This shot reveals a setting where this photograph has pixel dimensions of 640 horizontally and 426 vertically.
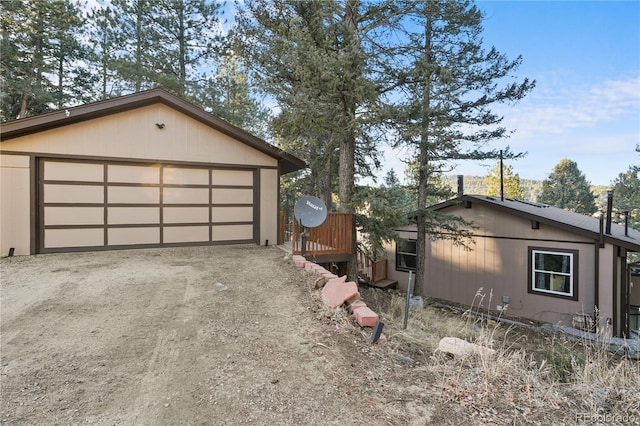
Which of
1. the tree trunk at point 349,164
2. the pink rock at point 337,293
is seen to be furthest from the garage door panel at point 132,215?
the pink rock at point 337,293

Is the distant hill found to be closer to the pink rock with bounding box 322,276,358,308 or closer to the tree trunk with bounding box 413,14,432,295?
the tree trunk with bounding box 413,14,432,295

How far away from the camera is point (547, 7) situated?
7902mm

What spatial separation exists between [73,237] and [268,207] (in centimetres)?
459

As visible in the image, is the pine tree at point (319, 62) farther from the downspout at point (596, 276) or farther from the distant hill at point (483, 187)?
the downspout at point (596, 276)

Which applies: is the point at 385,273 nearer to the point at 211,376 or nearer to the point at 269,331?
the point at 269,331

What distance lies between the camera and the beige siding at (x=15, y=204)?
21.5 ft

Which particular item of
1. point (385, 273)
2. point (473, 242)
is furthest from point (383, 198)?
point (385, 273)

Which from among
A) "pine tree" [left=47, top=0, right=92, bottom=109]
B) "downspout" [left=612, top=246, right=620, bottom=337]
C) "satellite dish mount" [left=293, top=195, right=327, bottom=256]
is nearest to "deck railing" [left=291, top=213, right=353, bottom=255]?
"satellite dish mount" [left=293, top=195, right=327, bottom=256]

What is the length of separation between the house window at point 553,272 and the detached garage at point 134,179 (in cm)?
739

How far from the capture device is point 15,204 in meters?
6.64

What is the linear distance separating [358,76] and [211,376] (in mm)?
5741

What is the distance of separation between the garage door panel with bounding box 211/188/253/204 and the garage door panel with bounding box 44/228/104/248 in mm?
A: 2731

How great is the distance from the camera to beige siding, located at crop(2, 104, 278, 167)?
22.6 feet

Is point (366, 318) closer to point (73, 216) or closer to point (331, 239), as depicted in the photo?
point (331, 239)
